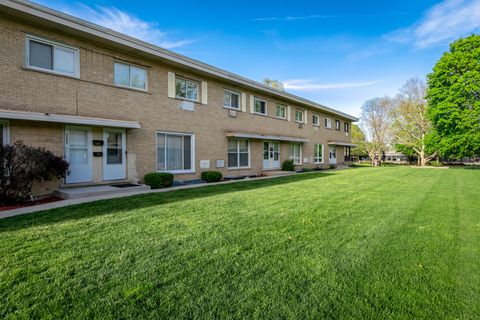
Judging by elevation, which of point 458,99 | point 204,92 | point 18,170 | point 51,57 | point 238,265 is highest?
point 458,99

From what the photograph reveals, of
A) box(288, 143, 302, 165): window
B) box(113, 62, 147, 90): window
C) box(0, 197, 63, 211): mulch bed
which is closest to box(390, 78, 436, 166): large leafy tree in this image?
box(288, 143, 302, 165): window

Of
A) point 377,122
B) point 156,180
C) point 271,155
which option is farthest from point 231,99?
point 377,122

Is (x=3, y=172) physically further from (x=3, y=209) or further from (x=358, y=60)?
(x=358, y=60)

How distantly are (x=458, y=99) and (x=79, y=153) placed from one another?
30258 mm

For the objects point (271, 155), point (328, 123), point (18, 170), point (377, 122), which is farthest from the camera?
point (377, 122)

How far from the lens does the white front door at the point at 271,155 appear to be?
17.5 metres

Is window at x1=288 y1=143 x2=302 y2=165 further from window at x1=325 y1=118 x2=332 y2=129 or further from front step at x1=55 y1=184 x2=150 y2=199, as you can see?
front step at x1=55 y1=184 x2=150 y2=199

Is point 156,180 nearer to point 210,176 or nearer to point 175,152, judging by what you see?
point 175,152

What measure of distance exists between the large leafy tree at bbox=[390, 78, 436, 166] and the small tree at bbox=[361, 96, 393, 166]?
3.99m

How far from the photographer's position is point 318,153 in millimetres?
23766

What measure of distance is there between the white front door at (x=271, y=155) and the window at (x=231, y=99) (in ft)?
11.8

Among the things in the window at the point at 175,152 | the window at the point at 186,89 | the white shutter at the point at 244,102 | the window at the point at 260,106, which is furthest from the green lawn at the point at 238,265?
the window at the point at 260,106

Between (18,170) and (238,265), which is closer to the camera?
(238,265)

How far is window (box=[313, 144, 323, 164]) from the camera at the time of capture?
23172mm
